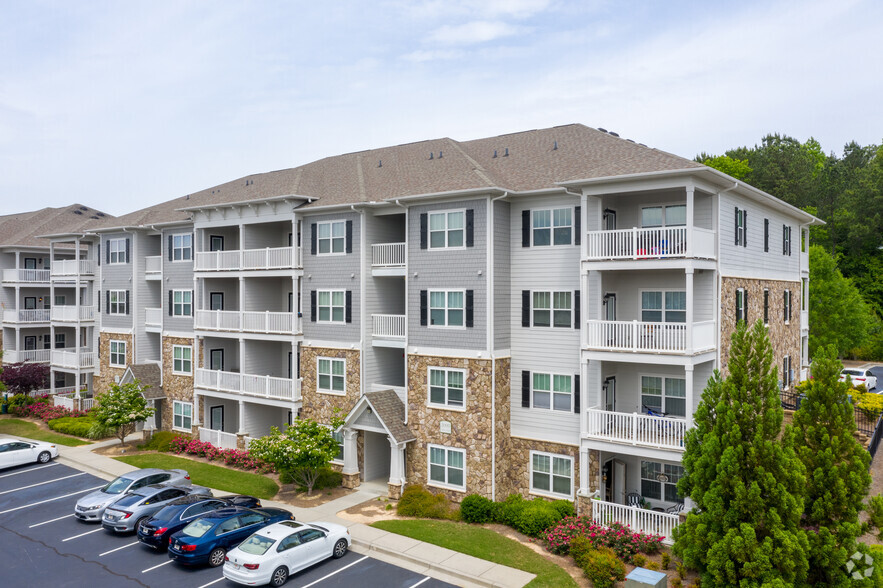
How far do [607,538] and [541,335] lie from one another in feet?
25.3

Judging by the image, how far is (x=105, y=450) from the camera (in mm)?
32938

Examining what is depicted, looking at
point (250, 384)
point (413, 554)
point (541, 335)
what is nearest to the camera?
point (413, 554)

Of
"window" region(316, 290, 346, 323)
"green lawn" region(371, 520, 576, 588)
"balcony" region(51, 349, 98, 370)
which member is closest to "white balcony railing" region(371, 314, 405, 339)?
"window" region(316, 290, 346, 323)

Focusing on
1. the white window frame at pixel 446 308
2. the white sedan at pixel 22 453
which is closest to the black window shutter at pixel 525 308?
the white window frame at pixel 446 308

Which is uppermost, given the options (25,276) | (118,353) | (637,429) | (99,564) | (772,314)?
(25,276)

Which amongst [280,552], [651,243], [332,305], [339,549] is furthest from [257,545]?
[651,243]

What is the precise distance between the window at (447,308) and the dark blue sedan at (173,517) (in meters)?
10.1

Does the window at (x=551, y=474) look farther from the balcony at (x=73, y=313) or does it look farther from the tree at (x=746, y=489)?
the balcony at (x=73, y=313)

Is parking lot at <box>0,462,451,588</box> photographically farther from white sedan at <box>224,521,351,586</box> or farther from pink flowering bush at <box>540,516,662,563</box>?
pink flowering bush at <box>540,516,662,563</box>

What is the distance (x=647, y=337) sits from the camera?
20.3m

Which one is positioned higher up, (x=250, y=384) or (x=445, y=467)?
(x=250, y=384)

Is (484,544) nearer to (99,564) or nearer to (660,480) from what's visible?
(660,480)

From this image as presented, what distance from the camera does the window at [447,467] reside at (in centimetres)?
2387

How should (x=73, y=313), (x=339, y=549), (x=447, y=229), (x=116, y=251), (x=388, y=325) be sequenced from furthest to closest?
(x=73, y=313) < (x=116, y=251) < (x=388, y=325) < (x=447, y=229) < (x=339, y=549)
